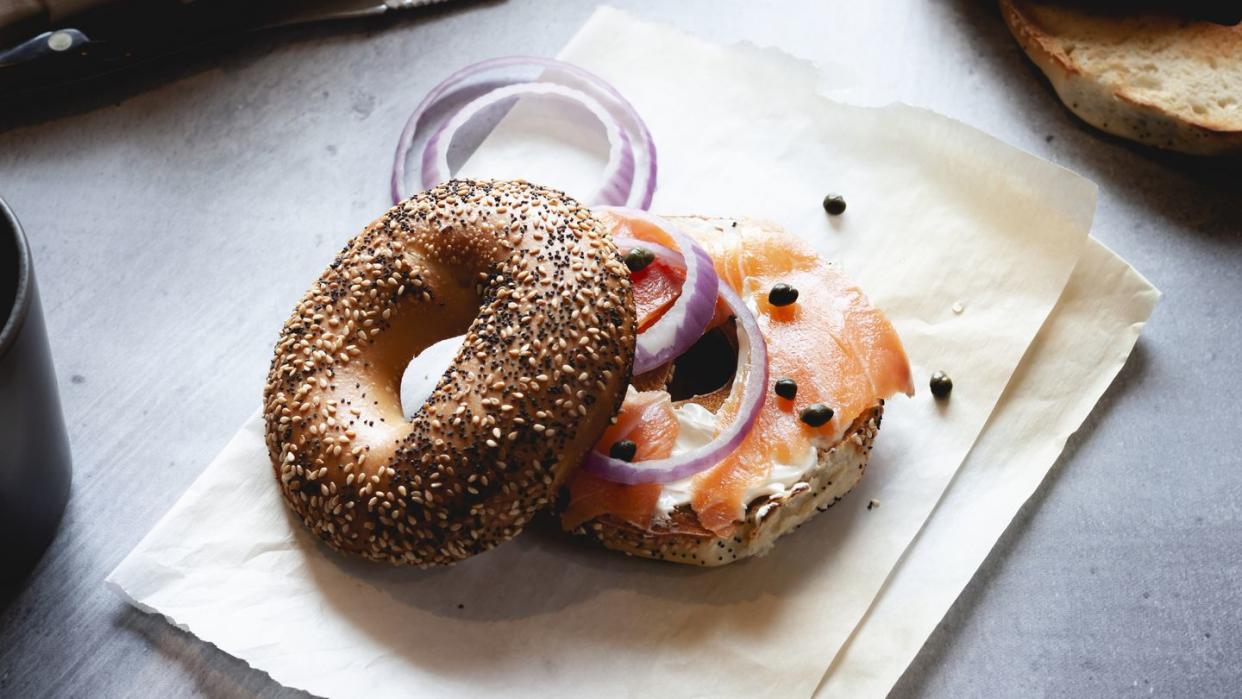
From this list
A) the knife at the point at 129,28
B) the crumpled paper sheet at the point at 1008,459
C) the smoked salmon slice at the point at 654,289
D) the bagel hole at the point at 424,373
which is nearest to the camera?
the crumpled paper sheet at the point at 1008,459

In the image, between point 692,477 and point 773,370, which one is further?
point 773,370

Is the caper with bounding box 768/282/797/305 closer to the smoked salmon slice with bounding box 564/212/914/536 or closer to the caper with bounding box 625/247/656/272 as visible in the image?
the smoked salmon slice with bounding box 564/212/914/536

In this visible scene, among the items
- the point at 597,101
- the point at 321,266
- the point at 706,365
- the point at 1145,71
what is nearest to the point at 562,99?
the point at 597,101

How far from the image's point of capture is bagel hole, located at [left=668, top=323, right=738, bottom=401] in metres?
2.14

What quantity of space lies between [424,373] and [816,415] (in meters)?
0.78

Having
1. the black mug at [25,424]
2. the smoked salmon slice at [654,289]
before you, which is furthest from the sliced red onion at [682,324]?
the black mug at [25,424]

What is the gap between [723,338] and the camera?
2.18m

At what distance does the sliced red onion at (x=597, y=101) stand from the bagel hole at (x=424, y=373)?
425mm

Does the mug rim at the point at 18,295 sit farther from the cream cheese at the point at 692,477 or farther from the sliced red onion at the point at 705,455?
the cream cheese at the point at 692,477

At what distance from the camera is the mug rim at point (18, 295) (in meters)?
1.63

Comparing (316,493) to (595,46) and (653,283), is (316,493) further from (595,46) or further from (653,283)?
(595,46)

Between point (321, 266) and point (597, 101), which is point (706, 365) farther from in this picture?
point (321, 266)

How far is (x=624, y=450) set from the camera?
1928 millimetres

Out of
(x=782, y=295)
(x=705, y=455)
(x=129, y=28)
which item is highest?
(x=782, y=295)
